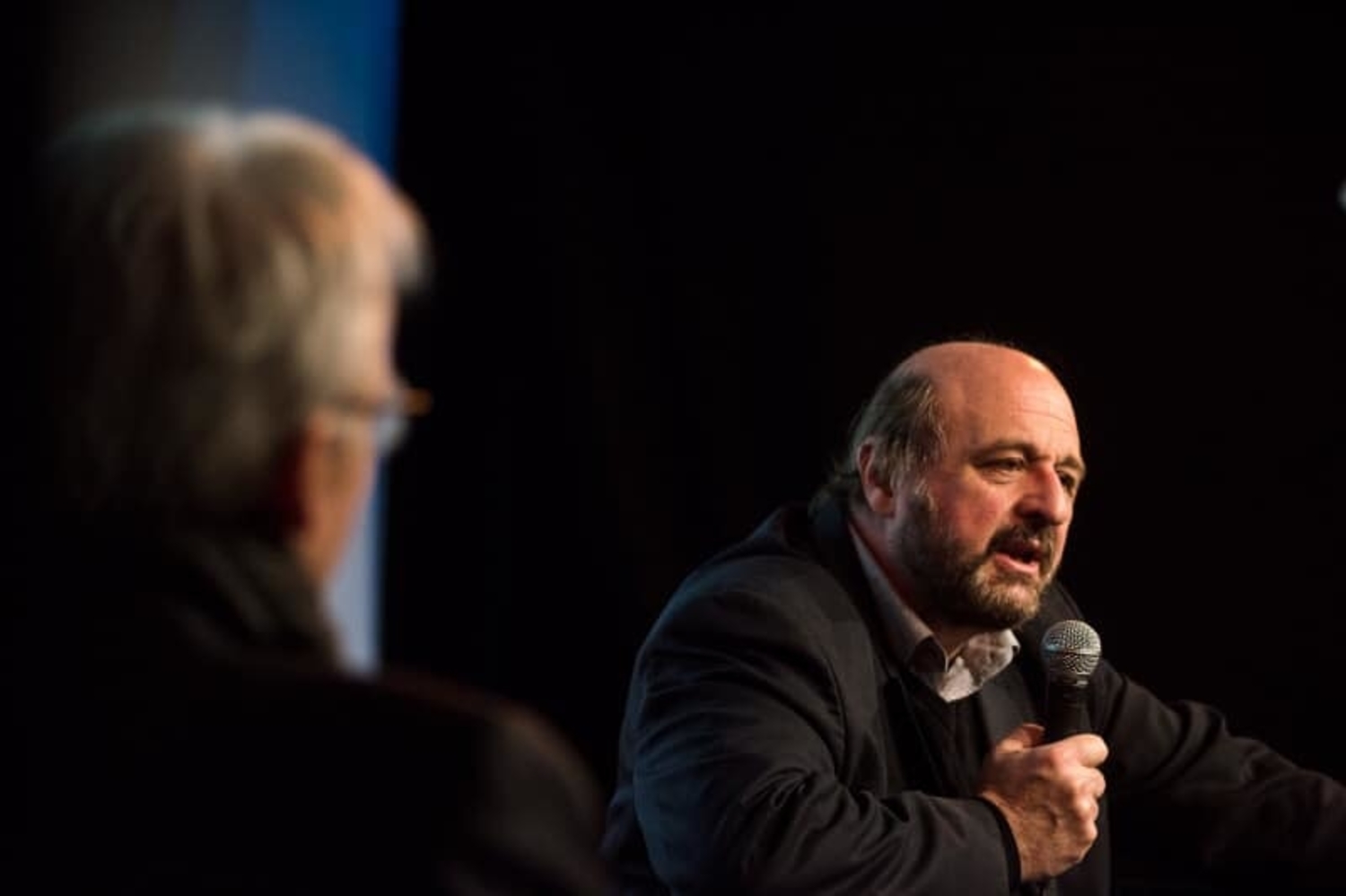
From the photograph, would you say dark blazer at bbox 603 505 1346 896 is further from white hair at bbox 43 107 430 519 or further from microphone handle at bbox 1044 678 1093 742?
white hair at bbox 43 107 430 519

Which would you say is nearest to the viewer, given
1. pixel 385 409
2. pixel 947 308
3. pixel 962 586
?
pixel 385 409

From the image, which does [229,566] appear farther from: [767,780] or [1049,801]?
[1049,801]

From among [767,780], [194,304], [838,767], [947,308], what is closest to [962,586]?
[838,767]

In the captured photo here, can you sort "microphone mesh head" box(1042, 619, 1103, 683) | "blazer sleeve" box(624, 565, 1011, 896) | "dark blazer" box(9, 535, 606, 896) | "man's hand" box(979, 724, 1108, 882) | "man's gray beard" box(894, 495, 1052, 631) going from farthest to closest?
1. "man's gray beard" box(894, 495, 1052, 631)
2. "microphone mesh head" box(1042, 619, 1103, 683)
3. "man's hand" box(979, 724, 1108, 882)
4. "blazer sleeve" box(624, 565, 1011, 896)
5. "dark blazer" box(9, 535, 606, 896)

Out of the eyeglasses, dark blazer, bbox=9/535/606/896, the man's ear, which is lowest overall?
the man's ear

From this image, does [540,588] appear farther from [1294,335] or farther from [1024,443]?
[1294,335]

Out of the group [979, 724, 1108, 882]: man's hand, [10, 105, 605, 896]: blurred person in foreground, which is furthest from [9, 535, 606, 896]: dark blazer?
[979, 724, 1108, 882]: man's hand

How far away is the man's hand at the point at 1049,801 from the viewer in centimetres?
184

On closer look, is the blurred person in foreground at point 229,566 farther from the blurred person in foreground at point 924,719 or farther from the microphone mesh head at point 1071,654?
the microphone mesh head at point 1071,654

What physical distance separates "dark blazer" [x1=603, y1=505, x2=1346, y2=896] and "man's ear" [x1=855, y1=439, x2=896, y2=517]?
0.05m

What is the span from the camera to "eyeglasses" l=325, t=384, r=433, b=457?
3.02 feet

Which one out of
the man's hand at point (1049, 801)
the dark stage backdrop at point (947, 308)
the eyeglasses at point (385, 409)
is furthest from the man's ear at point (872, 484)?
the eyeglasses at point (385, 409)

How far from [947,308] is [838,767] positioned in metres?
1.46

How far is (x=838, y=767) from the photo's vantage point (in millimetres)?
1952
